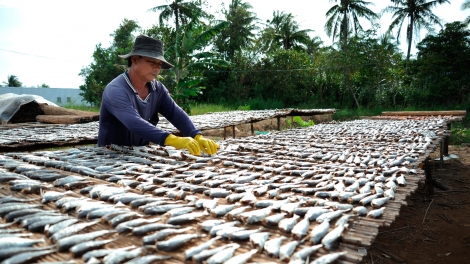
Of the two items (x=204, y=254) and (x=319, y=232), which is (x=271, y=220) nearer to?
(x=319, y=232)

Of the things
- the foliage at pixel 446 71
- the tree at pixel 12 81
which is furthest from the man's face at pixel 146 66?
the tree at pixel 12 81

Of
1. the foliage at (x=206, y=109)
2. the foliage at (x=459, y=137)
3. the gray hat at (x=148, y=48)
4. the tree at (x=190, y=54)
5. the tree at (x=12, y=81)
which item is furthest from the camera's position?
the tree at (x=12, y=81)

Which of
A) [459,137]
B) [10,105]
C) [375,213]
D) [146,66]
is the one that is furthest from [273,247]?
[459,137]

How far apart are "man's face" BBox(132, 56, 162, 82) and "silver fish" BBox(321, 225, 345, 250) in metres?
2.57

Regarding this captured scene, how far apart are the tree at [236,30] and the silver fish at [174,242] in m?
25.8

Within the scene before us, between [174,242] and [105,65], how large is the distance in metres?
27.3

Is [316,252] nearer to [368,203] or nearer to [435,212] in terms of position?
[368,203]

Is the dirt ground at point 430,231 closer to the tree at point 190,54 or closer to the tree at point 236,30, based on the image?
the tree at point 190,54

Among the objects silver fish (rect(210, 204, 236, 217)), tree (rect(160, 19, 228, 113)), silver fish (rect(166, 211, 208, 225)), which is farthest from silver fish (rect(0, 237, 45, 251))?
tree (rect(160, 19, 228, 113))

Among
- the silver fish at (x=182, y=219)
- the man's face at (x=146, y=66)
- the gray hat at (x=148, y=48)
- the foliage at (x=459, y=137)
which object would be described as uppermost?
the gray hat at (x=148, y=48)

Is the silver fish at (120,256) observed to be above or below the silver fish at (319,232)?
above

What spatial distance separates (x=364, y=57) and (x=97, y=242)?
19963 millimetres

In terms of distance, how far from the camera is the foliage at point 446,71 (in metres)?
17.8

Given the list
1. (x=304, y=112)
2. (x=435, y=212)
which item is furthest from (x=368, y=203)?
(x=304, y=112)
